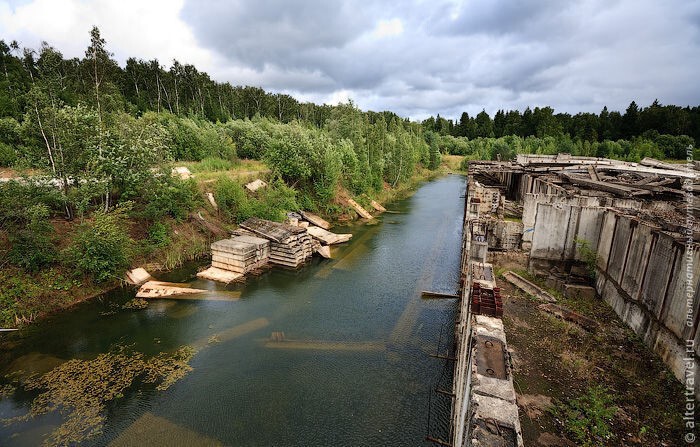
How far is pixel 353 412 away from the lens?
347 inches

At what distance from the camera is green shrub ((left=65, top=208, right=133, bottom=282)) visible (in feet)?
45.1

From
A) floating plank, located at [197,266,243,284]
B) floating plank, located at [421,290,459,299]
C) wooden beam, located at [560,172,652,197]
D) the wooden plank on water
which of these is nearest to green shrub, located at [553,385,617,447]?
the wooden plank on water

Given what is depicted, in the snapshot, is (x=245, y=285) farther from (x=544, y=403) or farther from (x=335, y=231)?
(x=544, y=403)

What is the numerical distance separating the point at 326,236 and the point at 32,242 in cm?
1404

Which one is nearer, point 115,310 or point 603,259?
point 603,259

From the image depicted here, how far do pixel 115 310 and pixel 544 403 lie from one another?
47.9 ft

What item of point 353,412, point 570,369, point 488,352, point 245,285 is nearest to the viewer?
point 488,352

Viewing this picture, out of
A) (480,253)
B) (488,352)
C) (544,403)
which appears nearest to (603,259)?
(480,253)

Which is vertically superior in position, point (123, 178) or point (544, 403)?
point (123, 178)

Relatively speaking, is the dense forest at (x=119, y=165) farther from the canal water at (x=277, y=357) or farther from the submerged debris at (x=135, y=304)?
the canal water at (x=277, y=357)

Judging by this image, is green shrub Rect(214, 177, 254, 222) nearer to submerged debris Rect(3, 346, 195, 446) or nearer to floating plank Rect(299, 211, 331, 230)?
floating plank Rect(299, 211, 331, 230)

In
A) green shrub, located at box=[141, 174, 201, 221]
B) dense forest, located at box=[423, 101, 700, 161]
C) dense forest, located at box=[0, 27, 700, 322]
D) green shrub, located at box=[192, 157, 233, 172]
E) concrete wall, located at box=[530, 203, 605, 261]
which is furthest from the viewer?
dense forest, located at box=[423, 101, 700, 161]

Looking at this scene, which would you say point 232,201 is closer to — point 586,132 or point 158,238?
point 158,238

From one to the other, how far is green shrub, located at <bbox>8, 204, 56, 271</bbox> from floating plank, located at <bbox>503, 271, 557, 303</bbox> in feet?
55.1
